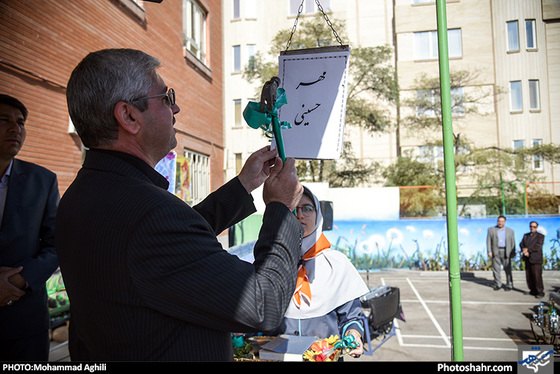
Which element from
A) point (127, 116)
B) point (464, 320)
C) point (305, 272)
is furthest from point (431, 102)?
point (127, 116)

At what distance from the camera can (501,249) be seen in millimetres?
11078

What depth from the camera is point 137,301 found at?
96 centimetres

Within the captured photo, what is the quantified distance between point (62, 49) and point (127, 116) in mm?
5162

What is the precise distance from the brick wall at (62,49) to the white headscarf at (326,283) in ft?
12.7

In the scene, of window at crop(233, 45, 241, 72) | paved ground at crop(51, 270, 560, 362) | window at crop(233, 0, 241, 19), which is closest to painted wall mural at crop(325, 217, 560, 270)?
paved ground at crop(51, 270, 560, 362)

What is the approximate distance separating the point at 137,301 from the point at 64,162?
5.30m

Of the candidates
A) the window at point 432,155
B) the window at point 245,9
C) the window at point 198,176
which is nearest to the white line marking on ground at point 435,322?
the window at point 198,176

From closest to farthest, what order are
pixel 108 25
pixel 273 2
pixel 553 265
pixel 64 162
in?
pixel 64 162 < pixel 108 25 < pixel 553 265 < pixel 273 2

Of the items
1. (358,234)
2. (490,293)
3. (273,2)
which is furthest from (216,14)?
(490,293)

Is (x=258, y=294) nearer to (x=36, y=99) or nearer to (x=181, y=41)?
(x=36, y=99)

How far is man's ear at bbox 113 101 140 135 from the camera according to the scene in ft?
3.71

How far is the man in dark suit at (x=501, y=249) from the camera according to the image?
1084cm

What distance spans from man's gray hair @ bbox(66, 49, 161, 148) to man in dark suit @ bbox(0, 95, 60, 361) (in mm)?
1202

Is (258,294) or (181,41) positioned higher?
(181,41)
